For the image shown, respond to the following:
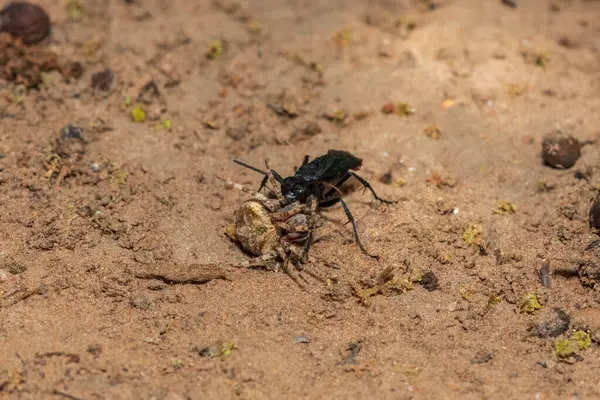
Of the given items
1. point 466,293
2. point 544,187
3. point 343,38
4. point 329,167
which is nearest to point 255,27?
point 343,38

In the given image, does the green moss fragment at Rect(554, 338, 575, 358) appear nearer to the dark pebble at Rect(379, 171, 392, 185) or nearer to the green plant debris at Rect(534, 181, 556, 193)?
the green plant debris at Rect(534, 181, 556, 193)

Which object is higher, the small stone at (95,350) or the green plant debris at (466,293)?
the small stone at (95,350)

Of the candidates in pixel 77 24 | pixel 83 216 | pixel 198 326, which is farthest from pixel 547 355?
pixel 77 24

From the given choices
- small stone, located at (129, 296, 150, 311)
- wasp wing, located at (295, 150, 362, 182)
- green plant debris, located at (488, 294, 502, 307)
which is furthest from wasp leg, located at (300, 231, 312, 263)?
green plant debris, located at (488, 294, 502, 307)

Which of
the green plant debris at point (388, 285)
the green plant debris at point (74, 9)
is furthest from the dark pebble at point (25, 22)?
the green plant debris at point (388, 285)

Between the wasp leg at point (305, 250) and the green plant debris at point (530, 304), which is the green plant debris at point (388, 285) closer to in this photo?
the wasp leg at point (305, 250)

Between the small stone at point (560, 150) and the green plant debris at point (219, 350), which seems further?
the small stone at point (560, 150)

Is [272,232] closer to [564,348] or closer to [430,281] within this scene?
[430,281]
